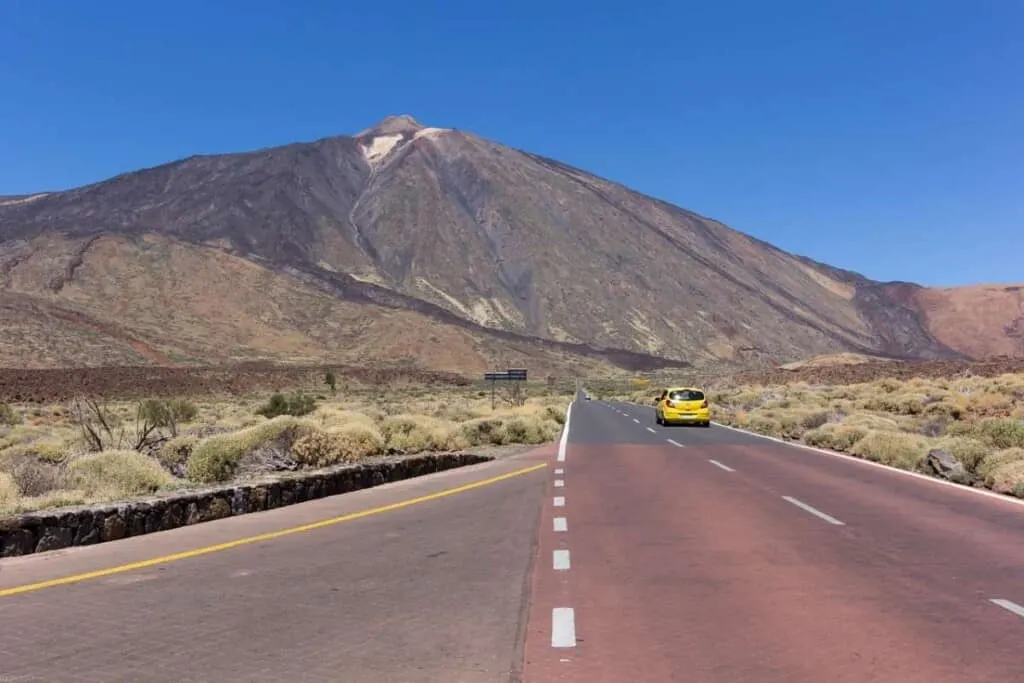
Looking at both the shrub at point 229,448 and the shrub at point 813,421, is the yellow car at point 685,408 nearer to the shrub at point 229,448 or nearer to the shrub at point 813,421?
the shrub at point 813,421

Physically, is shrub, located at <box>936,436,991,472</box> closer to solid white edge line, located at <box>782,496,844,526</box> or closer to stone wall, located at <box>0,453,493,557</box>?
solid white edge line, located at <box>782,496,844,526</box>

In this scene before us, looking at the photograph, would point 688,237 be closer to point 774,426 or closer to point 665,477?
point 774,426

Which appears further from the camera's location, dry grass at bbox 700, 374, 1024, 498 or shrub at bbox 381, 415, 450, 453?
shrub at bbox 381, 415, 450, 453

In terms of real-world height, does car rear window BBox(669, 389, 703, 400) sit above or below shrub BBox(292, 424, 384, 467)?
above

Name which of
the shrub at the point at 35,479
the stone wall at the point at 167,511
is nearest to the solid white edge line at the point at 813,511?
the stone wall at the point at 167,511

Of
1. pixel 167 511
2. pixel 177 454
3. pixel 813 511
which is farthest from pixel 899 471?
pixel 177 454

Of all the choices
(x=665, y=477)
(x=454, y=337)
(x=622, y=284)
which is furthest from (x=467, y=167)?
(x=665, y=477)

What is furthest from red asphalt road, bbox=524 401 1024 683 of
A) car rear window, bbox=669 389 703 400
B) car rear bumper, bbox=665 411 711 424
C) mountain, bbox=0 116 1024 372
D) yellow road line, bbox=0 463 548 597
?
mountain, bbox=0 116 1024 372
